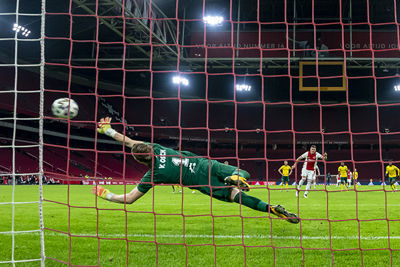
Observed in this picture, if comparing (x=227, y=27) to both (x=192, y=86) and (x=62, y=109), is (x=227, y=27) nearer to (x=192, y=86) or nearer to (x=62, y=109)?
(x=192, y=86)

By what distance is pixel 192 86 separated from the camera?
106 ft

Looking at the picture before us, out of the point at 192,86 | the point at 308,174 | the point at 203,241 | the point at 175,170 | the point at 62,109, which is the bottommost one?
the point at 203,241

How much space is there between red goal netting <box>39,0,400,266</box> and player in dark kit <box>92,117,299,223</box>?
0.81ft

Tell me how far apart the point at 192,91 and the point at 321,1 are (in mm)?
12874

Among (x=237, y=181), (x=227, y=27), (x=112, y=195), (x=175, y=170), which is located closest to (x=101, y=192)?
(x=112, y=195)

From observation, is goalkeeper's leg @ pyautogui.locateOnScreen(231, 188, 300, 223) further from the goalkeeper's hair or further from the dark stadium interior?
the dark stadium interior

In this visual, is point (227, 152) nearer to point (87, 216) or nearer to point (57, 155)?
point (57, 155)

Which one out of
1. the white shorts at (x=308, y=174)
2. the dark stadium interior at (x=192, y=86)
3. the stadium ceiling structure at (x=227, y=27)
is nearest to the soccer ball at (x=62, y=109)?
the white shorts at (x=308, y=174)

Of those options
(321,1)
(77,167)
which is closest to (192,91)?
(77,167)

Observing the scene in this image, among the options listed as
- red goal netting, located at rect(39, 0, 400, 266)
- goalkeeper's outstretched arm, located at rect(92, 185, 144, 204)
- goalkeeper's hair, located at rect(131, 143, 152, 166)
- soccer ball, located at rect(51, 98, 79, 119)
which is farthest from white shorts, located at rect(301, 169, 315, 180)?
soccer ball, located at rect(51, 98, 79, 119)

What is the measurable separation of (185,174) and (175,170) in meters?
0.18

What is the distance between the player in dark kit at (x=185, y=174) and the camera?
541 cm

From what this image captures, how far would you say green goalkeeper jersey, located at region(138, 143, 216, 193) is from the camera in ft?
18.1

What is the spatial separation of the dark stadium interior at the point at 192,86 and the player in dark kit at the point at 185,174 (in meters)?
13.6
